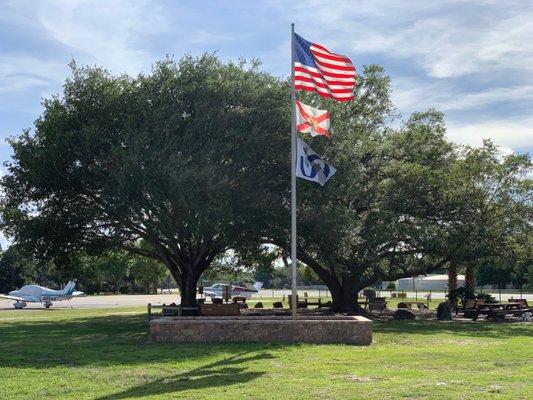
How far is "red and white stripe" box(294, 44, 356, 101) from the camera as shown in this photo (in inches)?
659

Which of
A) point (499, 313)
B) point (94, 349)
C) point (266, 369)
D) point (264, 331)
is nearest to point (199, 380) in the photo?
point (266, 369)

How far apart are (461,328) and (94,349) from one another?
13156 mm

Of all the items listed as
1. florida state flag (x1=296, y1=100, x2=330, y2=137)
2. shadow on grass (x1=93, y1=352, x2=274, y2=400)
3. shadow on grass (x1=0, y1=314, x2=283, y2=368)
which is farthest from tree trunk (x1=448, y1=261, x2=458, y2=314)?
shadow on grass (x1=93, y1=352, x2=274, y2=400)

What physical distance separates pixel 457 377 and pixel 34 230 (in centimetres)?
1809

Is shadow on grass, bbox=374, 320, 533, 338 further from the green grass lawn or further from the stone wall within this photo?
the stone wall

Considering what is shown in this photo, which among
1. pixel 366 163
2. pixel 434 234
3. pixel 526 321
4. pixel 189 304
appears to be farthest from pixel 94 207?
pixel 526 321

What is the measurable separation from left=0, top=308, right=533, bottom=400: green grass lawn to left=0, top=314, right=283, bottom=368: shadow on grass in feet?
0.08

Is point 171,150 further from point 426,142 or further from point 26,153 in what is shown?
point 426,142

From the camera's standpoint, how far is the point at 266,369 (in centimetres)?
1191

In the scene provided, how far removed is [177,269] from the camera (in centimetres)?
3077

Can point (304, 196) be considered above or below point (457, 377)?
above

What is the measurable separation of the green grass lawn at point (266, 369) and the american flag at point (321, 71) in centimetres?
667

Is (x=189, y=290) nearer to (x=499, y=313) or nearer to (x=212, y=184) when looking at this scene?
(x=212, y=184)

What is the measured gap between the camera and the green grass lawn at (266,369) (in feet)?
30.9
